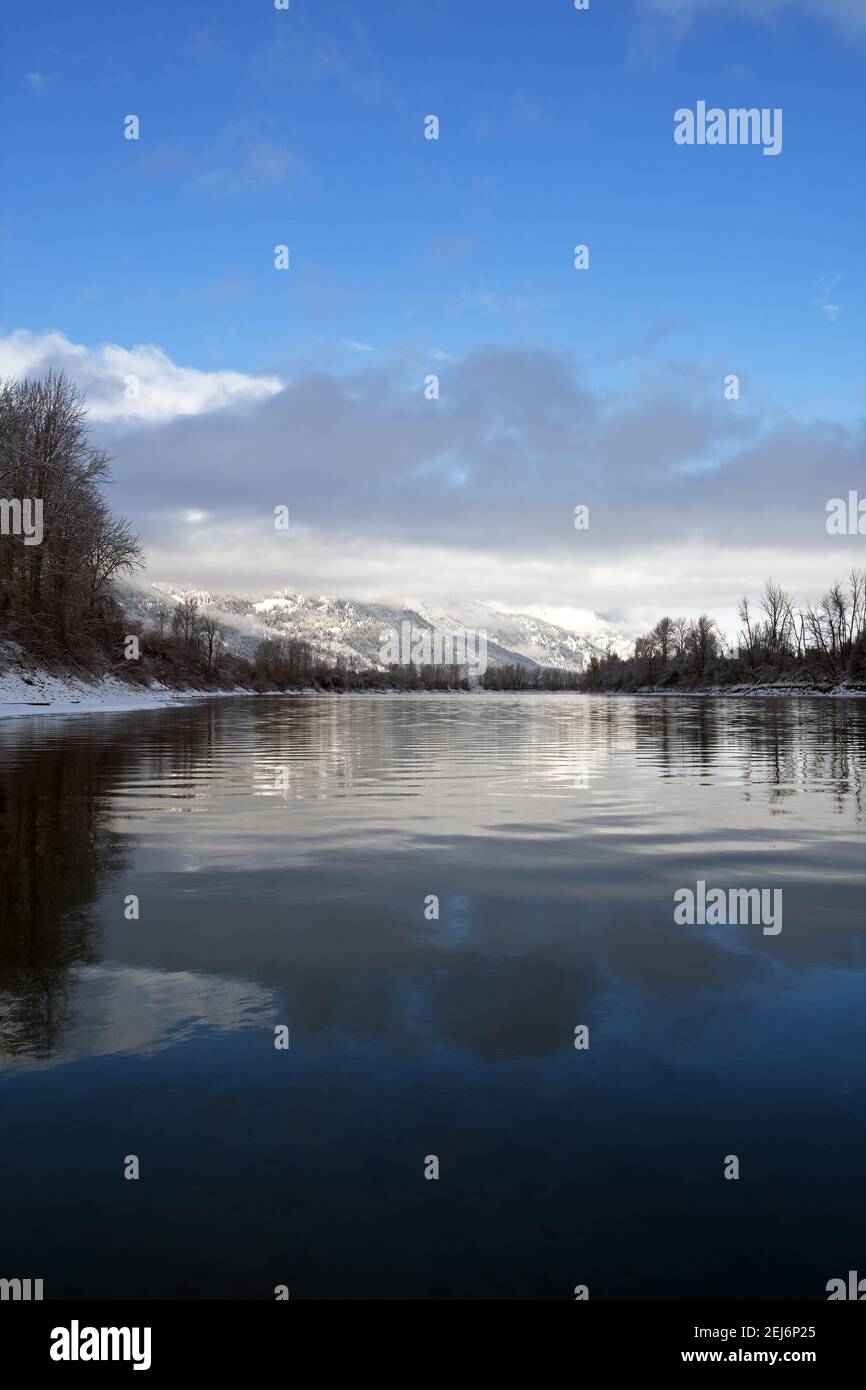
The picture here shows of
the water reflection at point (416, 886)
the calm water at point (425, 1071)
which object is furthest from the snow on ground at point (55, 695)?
the calm water at point (425, 1071)

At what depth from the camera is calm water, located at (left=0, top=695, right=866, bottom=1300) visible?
9.95 ft

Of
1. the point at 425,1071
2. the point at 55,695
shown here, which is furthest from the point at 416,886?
the point at 55,695

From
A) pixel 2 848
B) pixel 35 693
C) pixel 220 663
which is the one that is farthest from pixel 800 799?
pixel 220 663

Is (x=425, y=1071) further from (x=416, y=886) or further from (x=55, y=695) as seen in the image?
(x=55, y=695)

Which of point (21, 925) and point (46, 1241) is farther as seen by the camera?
point (21, 925)

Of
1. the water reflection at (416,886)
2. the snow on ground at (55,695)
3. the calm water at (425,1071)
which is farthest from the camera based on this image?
the snow on ground at (55,695)

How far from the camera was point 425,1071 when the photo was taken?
4367 millimetres

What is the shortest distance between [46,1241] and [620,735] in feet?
112

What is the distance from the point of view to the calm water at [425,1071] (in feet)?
9.95

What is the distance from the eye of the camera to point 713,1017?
16.8ft

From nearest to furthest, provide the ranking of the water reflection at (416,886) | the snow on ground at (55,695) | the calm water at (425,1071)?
the calm water at (425,1071), the water reflection at (416,886), the snow on ground at (55,695)

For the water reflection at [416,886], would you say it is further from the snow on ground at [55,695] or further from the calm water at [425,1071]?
the snow on ground at [55,695]

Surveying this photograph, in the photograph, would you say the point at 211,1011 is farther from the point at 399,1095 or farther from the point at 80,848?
the point at 80,848

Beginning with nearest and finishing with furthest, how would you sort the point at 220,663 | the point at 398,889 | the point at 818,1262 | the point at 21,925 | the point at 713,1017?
the point at 818,1262
the point at 713,1017
the point at 21,925
the point at 398,889
the point at 220,663
